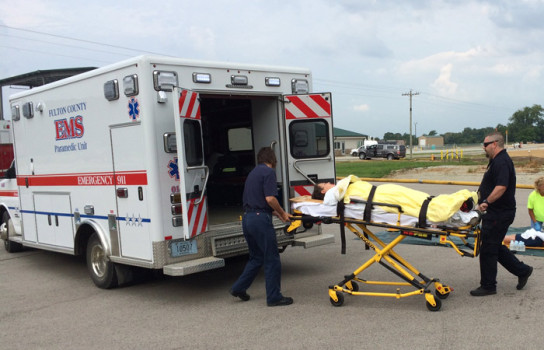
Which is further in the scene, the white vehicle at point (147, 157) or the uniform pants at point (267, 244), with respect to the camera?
the white vehicle at point (147, 157)

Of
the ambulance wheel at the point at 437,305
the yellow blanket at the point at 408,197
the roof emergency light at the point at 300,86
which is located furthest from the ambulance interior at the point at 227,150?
the ambulance wheel at the point at 437,305

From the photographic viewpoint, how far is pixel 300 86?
784 centimetres

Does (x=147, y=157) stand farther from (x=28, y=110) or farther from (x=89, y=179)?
(x=28, y=110)

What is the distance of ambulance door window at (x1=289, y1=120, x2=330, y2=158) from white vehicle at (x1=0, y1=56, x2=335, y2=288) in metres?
0.02

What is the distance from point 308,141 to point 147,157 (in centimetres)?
261

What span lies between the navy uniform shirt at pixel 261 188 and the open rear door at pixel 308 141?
1.68m

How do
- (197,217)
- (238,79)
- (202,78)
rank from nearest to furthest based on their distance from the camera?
(197,217) → (202,78) → (238,79)

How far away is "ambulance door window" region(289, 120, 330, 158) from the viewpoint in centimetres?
777

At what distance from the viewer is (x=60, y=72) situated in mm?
11289

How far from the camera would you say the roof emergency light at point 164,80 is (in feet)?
20.5

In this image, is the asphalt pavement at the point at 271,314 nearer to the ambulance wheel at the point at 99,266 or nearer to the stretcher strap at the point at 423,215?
the ambulance wheel at the point at 99,266

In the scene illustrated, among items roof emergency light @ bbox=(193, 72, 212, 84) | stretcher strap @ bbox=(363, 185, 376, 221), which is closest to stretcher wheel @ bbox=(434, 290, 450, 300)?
stretcher strap @ bbox=(363, 185, 376, 221)

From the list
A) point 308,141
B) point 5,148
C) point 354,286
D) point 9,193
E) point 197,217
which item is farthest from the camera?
point 5,148

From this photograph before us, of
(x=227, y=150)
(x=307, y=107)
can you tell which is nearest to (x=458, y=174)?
(x=227, y=150)
